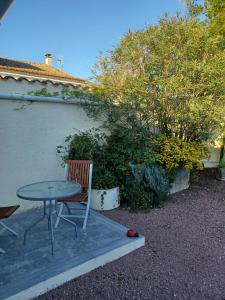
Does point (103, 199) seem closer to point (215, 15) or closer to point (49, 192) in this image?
point (49, 192)

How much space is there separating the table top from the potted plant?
1.37 meters

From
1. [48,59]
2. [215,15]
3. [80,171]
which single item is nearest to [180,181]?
[80,171]

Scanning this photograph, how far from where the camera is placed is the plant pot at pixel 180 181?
6.94 metres

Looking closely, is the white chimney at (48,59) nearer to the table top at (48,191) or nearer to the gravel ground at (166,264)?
the gravel ground at (166,264)

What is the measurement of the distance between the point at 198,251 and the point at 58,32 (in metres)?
11.8

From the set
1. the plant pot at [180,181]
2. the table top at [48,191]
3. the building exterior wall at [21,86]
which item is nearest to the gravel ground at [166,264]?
the table top at [48,191]

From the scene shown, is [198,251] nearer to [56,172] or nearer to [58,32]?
[56,172]

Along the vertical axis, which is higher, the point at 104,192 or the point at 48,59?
the point at 48,59

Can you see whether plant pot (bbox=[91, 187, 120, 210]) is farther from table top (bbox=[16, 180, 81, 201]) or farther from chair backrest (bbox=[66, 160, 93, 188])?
table top (bbox=[16, 180, 81, 201])

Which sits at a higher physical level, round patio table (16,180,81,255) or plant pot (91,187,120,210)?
round patio table (16,180,81,255)

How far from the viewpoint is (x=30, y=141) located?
525cm

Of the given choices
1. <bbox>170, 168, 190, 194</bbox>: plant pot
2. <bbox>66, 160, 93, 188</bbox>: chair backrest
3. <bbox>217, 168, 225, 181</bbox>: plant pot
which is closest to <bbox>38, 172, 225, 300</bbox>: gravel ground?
<bbox>66, 160, 93, 188</bbox>: chair backrest

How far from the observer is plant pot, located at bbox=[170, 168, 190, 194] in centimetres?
694

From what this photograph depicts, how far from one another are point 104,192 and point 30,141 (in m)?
1.93
